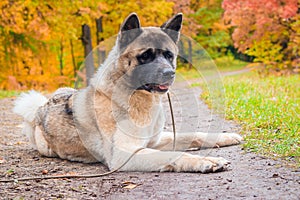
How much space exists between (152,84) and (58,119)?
116 centimetres

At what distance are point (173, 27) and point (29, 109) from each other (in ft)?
6.90

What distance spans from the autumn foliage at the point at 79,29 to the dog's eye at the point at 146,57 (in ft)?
32.0

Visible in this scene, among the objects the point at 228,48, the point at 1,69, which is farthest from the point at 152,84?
the point at 228,48

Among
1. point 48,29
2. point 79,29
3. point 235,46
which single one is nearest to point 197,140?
point 48,29

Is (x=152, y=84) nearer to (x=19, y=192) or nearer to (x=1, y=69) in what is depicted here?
(x=19, y=192)

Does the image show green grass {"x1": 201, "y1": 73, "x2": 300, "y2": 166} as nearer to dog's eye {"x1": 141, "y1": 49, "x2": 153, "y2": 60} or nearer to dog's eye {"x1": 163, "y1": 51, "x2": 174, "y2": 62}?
dog's eye {"x1": 163, "y1": 51, "x2": 174, "y2": 62}

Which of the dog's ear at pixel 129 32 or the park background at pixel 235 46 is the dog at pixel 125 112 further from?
the park background at pixel 235 46

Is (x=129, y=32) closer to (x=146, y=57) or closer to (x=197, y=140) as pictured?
(x=146, y=57)

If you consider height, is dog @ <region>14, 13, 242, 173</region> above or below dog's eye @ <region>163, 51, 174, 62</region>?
below

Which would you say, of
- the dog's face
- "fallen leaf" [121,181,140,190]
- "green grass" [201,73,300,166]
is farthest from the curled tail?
"green grass" [201,73,300,166]

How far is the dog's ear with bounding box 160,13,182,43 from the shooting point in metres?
4.34

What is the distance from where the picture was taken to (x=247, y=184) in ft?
10.1

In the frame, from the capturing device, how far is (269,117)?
223 inches

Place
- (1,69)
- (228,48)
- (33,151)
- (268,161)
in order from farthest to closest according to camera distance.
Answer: (228,48)
(1,69)
(33,151)
(268,161)
